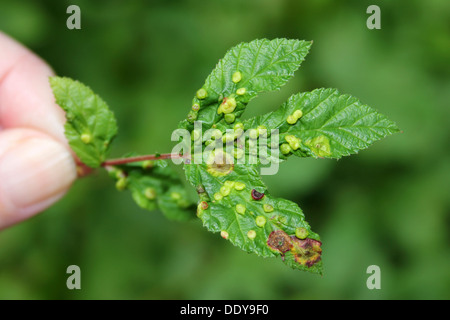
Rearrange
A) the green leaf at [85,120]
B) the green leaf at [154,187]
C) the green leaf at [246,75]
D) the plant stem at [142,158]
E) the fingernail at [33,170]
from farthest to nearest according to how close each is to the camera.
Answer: the fingernail at [33,170]
the green leaf at [154,187]
the green leaf at [85,120]
the plant stem at [142,158]
the green leaf at [246,75]

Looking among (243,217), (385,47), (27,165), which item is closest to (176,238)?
(27,165)

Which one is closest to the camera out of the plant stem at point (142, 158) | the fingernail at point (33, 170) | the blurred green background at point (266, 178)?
the plant stem at point (142, 158)

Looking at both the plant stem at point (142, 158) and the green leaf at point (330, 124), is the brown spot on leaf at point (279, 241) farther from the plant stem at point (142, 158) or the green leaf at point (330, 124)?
the plant stem at point (142, 158)

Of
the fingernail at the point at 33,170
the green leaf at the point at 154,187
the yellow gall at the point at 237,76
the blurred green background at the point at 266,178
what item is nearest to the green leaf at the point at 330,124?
the yellow gall at the point at 237,76

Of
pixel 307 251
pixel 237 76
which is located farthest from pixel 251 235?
pixel 237 76

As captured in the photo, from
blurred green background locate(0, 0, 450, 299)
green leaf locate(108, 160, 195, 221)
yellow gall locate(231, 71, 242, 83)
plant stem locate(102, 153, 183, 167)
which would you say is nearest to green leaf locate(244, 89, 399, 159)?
yellow gall locate(231, 71, 242, 83)

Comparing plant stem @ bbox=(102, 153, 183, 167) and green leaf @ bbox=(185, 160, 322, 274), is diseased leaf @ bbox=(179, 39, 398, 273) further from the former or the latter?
plant stem @ bbox=(102, 153, 183, 167)

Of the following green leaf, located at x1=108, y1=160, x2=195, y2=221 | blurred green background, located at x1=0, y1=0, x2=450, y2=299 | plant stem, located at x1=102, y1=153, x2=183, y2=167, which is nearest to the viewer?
plant stem, located at x1=102, y1=153, x2=183, y2=167
